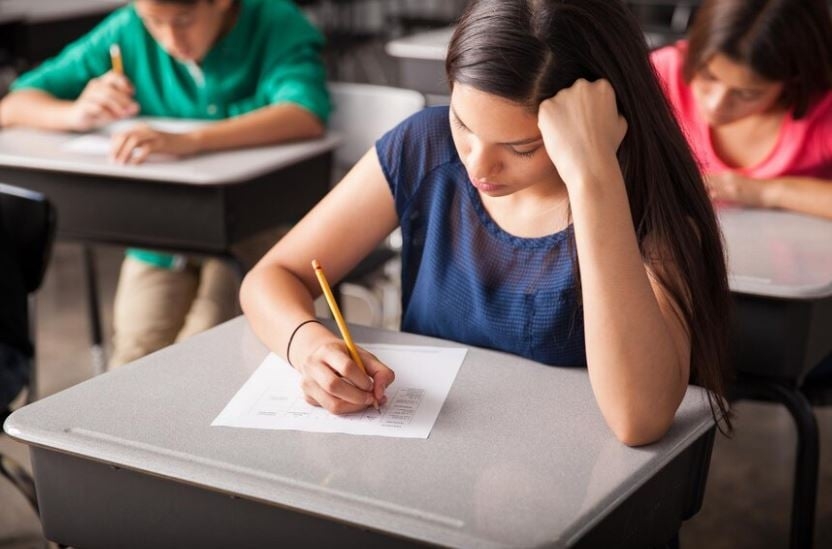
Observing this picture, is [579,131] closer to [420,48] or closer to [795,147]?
[795,147]

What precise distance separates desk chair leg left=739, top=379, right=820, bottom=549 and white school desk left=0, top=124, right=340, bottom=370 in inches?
42.1

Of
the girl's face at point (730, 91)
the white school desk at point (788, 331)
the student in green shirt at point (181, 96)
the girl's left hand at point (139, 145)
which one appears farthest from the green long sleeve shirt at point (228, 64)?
the white school desk at point (788, 331)

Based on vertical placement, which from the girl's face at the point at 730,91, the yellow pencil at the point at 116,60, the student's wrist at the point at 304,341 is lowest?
the yellow pencil at the point at 116,60

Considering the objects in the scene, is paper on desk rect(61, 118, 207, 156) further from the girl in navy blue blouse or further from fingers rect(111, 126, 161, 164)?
the girl in navy blue blouse

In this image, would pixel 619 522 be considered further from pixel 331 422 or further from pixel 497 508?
pixel 331 422

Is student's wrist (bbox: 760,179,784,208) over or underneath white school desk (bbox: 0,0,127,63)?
over

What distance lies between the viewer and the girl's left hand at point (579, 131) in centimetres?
127

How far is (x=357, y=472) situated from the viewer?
3.74ft

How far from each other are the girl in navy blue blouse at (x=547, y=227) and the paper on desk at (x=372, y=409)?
0.08 feet

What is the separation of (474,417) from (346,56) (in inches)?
266

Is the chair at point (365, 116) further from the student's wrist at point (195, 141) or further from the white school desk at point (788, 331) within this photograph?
the white school desk at point (788, 331)

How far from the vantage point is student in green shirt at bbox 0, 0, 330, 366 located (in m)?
2.40

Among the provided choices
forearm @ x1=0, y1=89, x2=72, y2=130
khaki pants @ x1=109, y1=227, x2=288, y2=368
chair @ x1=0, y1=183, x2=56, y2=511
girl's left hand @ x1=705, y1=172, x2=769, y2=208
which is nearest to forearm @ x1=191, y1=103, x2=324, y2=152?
khaki pants @ x1=109, y1=227, x2=288, y2=368

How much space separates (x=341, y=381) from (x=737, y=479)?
5.08 ft
